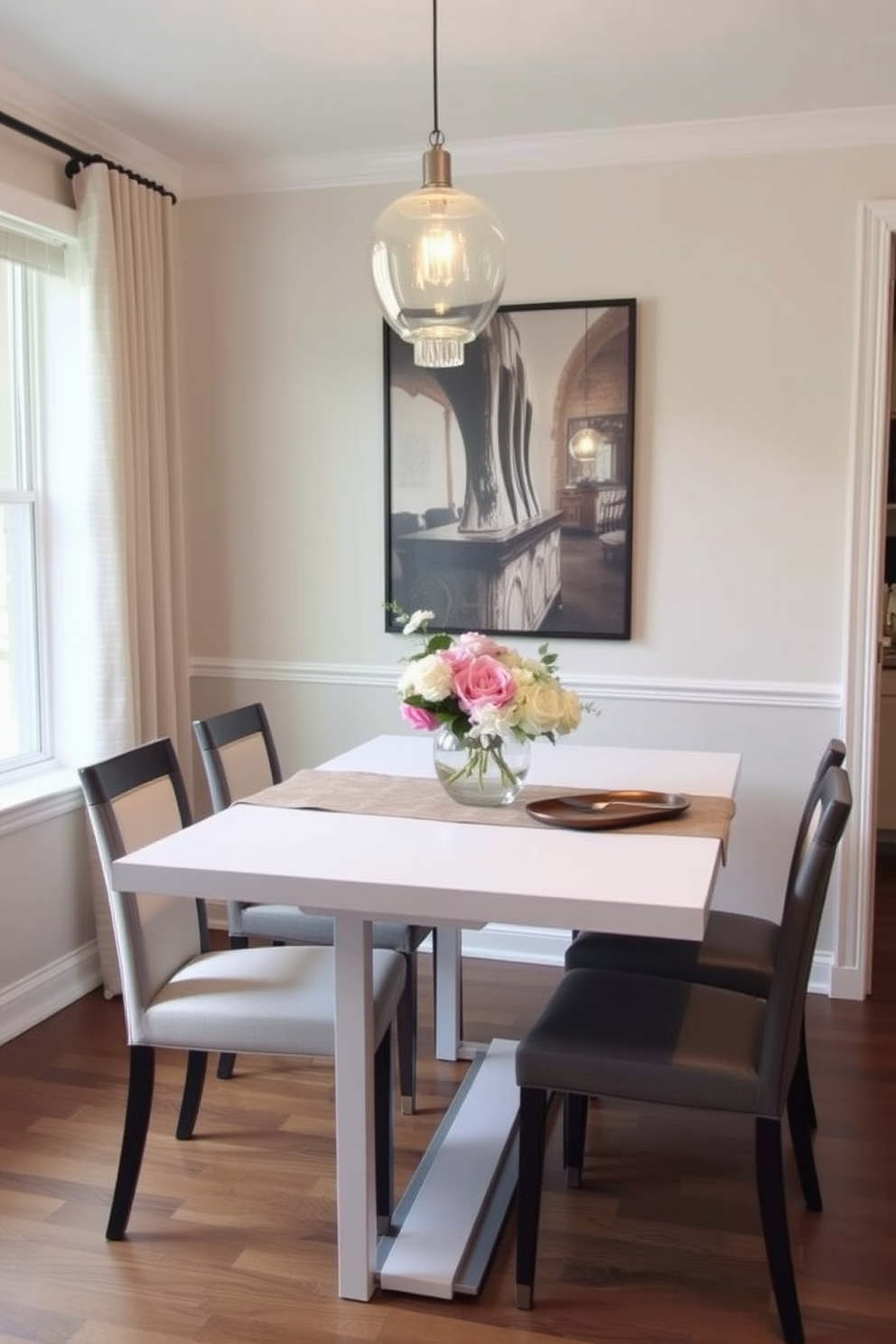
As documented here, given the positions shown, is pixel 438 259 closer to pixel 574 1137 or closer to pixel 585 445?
pixel 585 445

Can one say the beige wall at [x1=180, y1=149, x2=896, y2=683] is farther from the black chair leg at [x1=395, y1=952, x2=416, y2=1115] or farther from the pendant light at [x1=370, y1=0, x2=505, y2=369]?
the pendant light at [x1=370, y1=0, x2=505, y2=369]

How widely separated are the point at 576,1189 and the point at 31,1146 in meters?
1.24

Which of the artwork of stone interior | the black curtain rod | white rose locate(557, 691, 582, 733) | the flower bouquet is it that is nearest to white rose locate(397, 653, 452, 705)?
the flower bouquet

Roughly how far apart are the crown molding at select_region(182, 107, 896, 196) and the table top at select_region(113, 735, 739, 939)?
226 centimetres

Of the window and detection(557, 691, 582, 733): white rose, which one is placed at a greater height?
the window

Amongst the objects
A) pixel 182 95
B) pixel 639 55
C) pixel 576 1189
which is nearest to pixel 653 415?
pixel 639 55

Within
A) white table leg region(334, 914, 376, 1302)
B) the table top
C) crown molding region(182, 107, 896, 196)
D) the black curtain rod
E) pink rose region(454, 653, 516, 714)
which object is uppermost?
crown molding region(182, 107, 896, 196)

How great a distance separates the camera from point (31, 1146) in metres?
2.73

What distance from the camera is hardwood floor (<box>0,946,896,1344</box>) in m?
2.13

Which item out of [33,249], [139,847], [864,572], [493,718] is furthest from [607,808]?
[33,249]

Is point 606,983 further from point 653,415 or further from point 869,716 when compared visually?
point 653,415

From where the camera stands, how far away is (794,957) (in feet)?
6.73

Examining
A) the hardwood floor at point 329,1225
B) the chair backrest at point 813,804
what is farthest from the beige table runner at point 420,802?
the hardwood floor at point 329,1225

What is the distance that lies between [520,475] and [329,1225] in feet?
7.41
